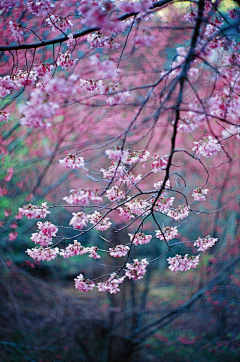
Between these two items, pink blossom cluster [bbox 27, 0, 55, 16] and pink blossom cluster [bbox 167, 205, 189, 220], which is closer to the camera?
pink blossom cluster [bbox 27, 0, 55, 16]

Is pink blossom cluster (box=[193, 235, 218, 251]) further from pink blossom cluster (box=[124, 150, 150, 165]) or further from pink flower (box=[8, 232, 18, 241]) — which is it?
pink flower (box=[8, 232, 18, 241])

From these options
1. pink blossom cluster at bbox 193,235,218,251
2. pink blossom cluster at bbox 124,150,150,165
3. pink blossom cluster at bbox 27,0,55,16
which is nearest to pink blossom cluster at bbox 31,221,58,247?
pink blossom cluster at bbox 124,150,150,165

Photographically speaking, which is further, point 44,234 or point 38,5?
point 44,234

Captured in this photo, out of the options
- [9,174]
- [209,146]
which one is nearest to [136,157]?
[209,146]

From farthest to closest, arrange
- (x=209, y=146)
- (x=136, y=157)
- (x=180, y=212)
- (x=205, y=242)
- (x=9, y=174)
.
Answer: (x=9, y=174) → (x=205, y=242) → (x=180, y=212) → (x=136, y=157) → (x=209, y=146)

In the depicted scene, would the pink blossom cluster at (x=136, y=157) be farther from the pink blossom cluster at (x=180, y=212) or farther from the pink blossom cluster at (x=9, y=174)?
the pink blossom cluster at (x=9, y=174)

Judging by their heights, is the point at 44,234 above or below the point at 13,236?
below

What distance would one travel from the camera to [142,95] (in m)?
2.12

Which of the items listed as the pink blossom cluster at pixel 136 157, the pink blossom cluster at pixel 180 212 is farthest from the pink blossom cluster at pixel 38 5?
the pink blossom cluster at pixel 180 212

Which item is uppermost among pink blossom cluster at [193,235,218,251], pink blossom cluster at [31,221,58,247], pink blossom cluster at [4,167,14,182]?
pink blossom cluster at [4,167,14,182]

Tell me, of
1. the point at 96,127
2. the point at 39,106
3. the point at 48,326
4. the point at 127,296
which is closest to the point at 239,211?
the point at 127,296

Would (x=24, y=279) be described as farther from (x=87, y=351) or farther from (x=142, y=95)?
(x=142, y=95)

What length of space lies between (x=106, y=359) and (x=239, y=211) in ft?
4.51

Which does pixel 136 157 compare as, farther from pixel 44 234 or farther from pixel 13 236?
pixel 13 236
